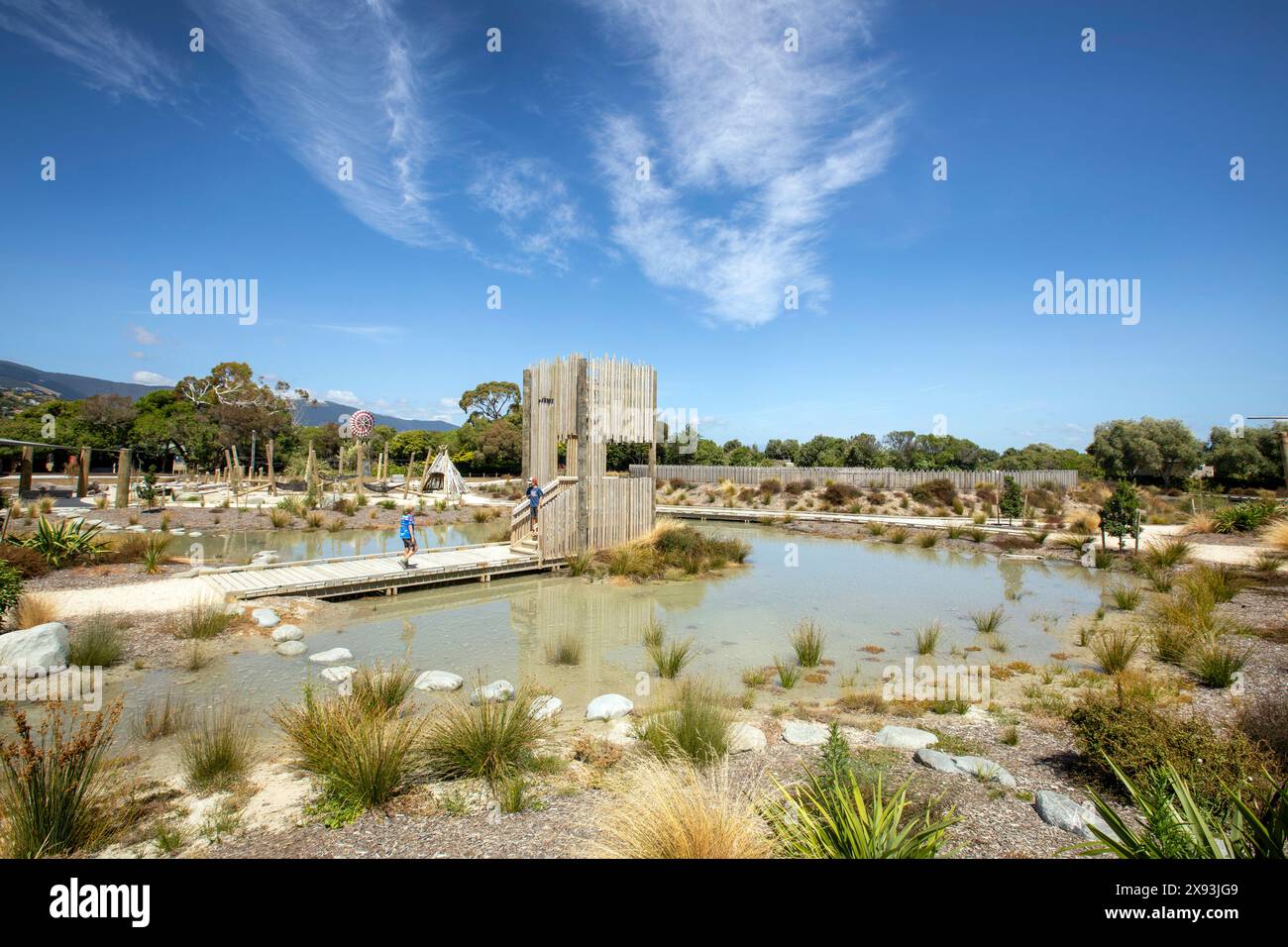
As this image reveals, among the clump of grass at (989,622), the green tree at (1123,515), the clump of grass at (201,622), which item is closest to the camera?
the clump of grass at (201,622)

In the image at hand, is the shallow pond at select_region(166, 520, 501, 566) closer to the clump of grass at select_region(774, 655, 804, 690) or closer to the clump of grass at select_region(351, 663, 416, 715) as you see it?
the clump of grass at select_region(351, 663, 416, 715)

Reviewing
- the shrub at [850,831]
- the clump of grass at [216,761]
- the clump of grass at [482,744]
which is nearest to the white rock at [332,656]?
the clump of grass at [216,761]

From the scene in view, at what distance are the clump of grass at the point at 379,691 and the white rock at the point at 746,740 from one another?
285 cm

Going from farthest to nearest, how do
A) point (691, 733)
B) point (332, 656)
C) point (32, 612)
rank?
point (332, 656) < point (32, 612) < point (691, 733)

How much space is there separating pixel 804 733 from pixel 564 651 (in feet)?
12.4

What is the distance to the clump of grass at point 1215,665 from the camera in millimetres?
6367

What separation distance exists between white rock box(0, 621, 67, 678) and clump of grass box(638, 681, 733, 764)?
656 centimetres

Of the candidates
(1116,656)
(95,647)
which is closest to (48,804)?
(95,647)

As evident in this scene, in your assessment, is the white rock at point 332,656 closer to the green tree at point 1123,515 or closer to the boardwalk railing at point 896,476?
the green tree at point 1123,515

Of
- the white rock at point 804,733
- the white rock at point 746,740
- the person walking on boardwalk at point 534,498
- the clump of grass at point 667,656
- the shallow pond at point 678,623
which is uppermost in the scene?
the person walking on boardwalk at point 534,498

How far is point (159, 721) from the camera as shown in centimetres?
561

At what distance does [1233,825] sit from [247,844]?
17.2 feet

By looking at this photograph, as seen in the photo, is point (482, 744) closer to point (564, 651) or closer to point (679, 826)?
point (679, 826)
